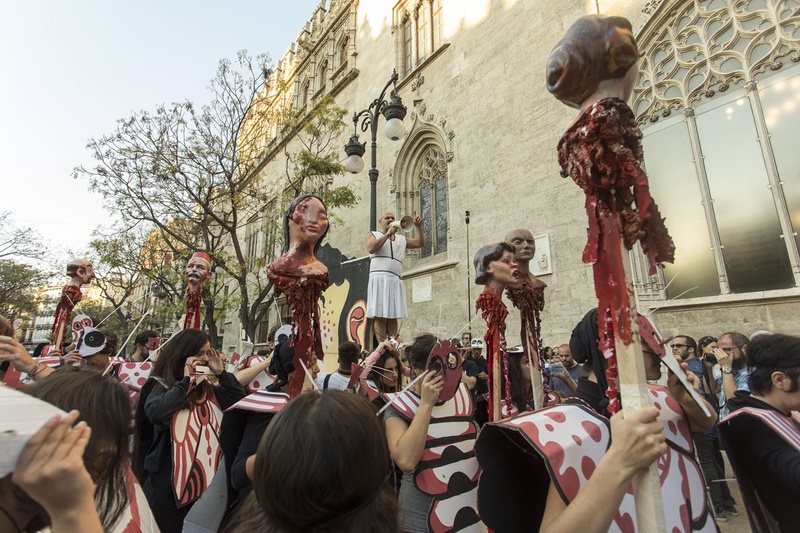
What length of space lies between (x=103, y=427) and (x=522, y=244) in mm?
2652

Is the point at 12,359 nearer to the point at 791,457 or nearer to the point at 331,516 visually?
the point at 331,516

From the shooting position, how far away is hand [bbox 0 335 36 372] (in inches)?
87.8

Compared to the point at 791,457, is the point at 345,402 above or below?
above

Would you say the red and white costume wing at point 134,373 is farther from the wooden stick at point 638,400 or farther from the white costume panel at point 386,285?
the wooden stick at point 638,400

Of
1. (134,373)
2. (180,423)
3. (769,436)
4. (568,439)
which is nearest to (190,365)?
(180,423)

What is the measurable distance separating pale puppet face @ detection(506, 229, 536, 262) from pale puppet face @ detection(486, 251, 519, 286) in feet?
1.25

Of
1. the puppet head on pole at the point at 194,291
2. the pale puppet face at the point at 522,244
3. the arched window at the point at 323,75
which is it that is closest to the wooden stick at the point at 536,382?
the pale puppet face at the point at 522,244

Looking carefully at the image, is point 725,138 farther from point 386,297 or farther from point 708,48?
point 386,297

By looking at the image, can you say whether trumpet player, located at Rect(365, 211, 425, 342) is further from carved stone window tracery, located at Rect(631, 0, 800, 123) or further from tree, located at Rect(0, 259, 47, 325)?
tree, located at Rect(0, 259, 47, 325)

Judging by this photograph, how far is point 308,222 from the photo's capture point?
2373mm

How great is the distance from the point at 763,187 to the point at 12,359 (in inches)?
366

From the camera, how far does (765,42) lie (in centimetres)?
681

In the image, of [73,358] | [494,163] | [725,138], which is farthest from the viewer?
[494,163]

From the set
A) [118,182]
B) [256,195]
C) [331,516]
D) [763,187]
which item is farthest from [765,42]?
[118,182]
